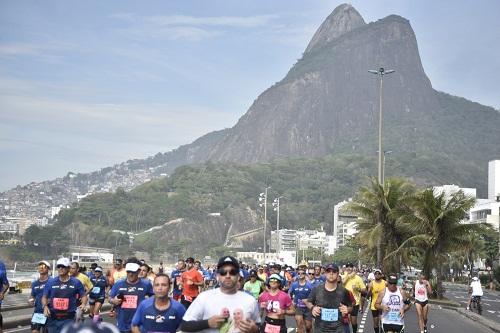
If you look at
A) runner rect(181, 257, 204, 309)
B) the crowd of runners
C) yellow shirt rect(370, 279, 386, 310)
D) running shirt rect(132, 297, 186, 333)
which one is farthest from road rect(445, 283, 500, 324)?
running shirt rect(132, 297, 186, 333)

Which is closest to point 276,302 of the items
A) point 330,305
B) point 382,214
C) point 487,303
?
point 330,305

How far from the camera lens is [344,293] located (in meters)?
11.4

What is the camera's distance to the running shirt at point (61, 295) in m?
13.1

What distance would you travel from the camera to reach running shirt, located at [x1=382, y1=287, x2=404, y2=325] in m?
16.0

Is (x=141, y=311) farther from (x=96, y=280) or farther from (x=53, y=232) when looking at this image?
(x=53, y=232)

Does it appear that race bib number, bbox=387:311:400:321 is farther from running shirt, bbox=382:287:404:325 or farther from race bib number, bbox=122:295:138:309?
race bib number, bbox=122:295:138:309

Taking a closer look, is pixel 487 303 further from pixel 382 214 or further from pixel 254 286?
pixel 254 286

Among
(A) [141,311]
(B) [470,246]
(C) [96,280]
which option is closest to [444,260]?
(B) [470,246]

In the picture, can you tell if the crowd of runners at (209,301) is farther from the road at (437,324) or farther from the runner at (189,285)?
the road at (437,324)

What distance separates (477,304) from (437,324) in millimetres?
8744

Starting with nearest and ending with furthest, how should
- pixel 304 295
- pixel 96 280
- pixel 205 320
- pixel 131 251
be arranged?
pixel 205 320
pixel 304 295
pixel 96 280
pixel 131 251

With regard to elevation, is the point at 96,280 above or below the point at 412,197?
below

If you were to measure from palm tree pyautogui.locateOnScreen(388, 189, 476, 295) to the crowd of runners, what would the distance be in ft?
63.4

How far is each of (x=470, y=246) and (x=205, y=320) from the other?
38.5 meters
